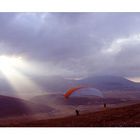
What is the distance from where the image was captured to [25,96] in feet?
54.9

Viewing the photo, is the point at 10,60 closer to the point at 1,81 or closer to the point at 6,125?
the point at 1,81

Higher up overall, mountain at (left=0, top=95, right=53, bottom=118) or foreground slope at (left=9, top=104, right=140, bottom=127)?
mountain at (left=0, top=95, right=53, bottom=118)

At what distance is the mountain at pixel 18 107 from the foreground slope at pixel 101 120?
5.25 feet

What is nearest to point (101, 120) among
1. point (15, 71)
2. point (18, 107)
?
point (15, 71)

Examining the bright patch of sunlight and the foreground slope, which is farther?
the bright patch of sunlight

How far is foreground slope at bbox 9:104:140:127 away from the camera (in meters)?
14.3

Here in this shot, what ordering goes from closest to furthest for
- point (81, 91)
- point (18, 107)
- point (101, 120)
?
1. point (101, 120)
2. point (81, 91)
3. point (18, 107)

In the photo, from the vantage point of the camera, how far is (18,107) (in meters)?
19.5

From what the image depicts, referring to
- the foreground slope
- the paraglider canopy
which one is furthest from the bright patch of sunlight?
the paraglider canopy

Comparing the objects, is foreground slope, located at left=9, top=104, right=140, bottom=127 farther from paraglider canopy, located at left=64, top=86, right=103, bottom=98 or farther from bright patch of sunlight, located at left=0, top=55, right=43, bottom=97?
bright patch of sunlight, located at left=0, top=55, right=43, bottom=97

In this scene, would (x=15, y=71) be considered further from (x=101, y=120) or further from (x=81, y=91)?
(x=101, y=120)

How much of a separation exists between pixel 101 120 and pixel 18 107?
6.78 m

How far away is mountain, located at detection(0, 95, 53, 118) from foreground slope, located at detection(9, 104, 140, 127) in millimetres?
1601

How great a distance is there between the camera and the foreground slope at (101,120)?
1428 cm
